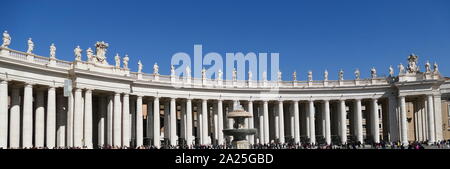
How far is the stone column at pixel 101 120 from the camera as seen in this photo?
251 ft

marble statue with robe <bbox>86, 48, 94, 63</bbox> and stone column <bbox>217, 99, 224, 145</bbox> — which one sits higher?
marble statue with robe <bbox>86, 48, 94, 63</bbox>

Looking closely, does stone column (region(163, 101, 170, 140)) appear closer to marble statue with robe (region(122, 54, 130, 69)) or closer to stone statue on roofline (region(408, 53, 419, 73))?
marble statue with robe (region(122, 54, 130, 69))

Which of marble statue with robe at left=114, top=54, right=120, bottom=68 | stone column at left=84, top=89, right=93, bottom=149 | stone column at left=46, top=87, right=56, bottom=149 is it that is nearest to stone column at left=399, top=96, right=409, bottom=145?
marble statue with robe at left=114, top=54, right=120, bottom=68

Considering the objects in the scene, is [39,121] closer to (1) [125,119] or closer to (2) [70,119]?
(2) [70,119]

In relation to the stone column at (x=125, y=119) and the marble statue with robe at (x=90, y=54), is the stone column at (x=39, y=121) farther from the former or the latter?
the stone column at (x=125, y=119)

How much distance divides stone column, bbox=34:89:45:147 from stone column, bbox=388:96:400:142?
6404 centimetres

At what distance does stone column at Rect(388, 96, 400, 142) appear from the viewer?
96.1 metres

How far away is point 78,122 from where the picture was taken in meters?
69.5

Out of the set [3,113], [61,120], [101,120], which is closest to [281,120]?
Answer: [101,120]

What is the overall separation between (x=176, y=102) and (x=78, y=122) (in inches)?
1121

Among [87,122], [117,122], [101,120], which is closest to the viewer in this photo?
[87,122]
